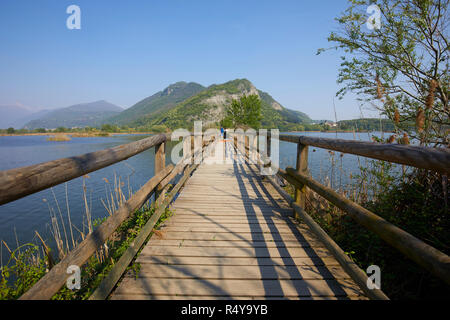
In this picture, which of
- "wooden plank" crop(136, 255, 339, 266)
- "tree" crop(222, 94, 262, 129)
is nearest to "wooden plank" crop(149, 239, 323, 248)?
"wooden plank" crop(136, 255, 339, 266)

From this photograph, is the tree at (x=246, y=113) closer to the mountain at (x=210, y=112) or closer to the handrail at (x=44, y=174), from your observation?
the mountain at (x=210, y=112)

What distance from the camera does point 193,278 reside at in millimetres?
1854

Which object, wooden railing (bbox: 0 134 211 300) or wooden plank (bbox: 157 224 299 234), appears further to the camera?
wooden plank (bbox: 157 224 299 234)

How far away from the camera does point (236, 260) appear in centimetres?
213

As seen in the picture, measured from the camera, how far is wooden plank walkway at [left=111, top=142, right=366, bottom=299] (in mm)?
1709

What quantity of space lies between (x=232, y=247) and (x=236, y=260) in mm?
241

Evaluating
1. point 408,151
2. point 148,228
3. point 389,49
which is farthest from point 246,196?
point 389,49

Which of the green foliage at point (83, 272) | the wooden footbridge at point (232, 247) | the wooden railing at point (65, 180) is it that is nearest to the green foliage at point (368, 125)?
Answer: the wooden footbridge at point (232, 247)

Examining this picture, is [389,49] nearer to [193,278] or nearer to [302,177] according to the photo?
[302,177]

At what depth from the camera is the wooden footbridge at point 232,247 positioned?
43.1 inches

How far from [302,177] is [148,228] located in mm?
1920

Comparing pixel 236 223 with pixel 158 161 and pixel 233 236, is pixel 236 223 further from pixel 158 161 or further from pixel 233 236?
pixel 158 161

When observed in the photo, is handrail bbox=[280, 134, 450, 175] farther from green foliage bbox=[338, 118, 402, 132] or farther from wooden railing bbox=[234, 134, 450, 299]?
green foliage bbox=[338, 118, 402, 132]

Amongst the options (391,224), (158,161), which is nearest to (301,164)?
(391,224)
